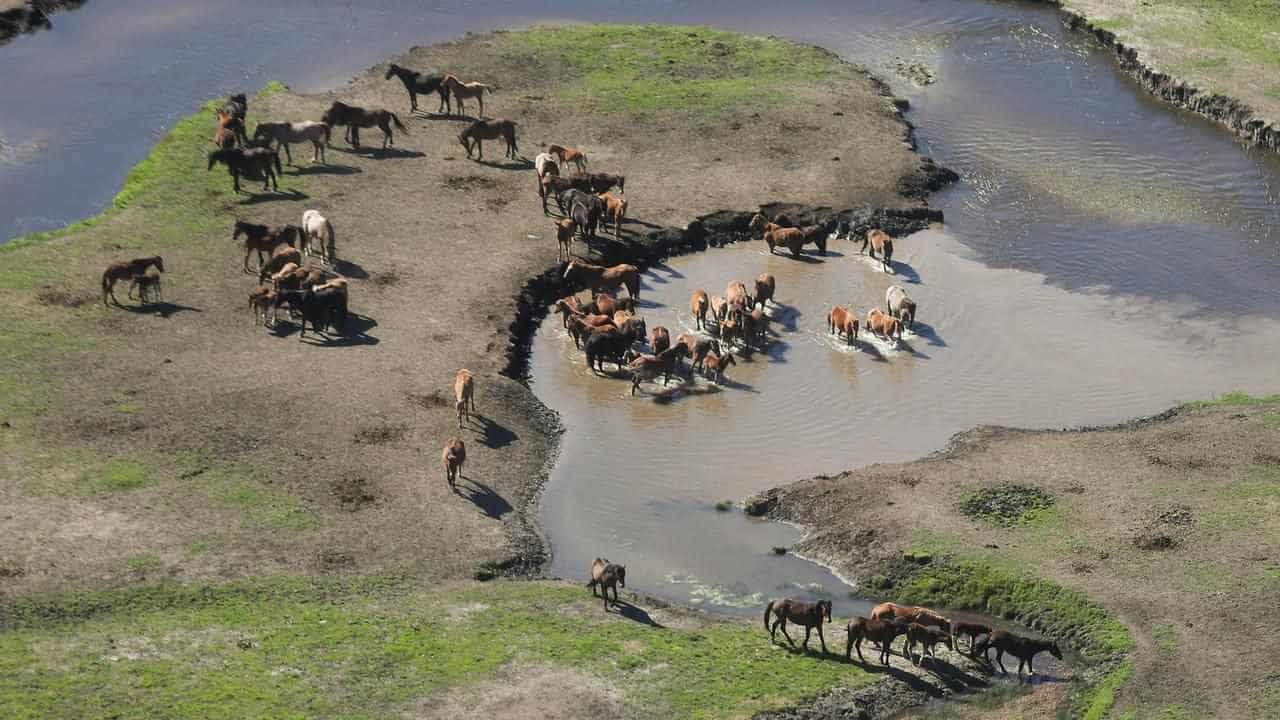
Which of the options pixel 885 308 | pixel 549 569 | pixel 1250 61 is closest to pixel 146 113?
pixel 885 308

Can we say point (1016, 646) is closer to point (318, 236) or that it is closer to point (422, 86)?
point (318, 236)

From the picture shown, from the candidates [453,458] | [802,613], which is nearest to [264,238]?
[453,458]

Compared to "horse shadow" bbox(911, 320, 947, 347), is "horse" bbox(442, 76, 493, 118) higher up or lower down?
higher up

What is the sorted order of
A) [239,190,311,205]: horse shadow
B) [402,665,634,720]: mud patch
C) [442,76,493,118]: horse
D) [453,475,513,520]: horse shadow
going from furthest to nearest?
[442,76,493,118]: horse → [239,190,311,205]: horse shadow → [453,475,513,520]: horse shadow → [402,665,634,720]: mud patch

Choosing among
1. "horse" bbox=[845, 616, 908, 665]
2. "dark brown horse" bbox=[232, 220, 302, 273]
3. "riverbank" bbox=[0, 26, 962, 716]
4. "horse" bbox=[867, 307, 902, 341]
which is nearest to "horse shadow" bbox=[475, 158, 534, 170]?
"riverbank" bbox=[0, 26, 962, 716]

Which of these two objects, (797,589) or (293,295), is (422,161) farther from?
(797,589)

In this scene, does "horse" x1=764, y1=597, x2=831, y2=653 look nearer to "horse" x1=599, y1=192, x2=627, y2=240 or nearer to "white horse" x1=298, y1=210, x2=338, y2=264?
"white horse" x1=298, y1=210, x2=338, y2=264

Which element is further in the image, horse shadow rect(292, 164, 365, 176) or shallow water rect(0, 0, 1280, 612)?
horse shadow rect(292, 164, 365, 176)

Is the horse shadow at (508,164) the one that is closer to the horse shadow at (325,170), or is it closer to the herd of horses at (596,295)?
the herd of horses at (596,295)
